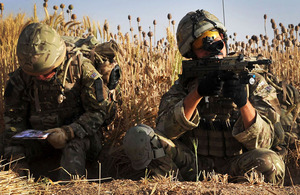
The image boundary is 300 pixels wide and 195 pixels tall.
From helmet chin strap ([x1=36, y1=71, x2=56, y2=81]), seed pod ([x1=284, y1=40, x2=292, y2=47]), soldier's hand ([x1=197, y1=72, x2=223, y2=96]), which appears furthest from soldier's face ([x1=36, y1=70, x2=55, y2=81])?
seed pod ([x1=284, y1=40, x2=292, y2=47])

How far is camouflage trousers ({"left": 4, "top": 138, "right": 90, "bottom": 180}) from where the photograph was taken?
3350mm

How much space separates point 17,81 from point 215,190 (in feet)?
7.06

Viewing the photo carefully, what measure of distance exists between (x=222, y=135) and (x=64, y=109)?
4.59 ft

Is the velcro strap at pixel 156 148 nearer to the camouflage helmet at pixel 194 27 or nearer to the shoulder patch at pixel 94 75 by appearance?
the camouflage helmet at pixel 194 27

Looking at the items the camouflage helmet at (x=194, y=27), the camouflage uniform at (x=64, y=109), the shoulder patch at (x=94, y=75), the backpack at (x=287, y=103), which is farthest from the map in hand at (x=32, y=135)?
the backpack at (x=287, y=103)

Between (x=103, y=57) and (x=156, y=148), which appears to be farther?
(x=103, y=57)

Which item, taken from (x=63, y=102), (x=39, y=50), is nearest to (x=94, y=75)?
(x=63, y=102)

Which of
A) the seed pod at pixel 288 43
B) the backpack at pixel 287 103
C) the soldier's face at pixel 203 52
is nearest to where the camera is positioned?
the soldier's face at pixel 203 52

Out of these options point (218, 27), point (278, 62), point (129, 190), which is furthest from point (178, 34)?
point (278, 62)

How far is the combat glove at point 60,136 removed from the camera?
3.35 m

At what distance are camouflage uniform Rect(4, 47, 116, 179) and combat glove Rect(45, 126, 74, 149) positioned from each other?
0.12ft

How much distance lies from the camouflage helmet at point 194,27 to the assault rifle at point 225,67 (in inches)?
7.3

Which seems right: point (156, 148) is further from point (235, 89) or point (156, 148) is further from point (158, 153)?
point (235, 89)

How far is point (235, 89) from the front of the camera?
2.59 metres
